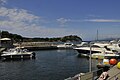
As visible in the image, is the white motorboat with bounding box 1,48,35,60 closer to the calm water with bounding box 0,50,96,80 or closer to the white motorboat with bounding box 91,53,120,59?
the calm water with bounding box 0,50,96,80

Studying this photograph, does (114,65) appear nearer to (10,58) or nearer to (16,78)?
(16,78)

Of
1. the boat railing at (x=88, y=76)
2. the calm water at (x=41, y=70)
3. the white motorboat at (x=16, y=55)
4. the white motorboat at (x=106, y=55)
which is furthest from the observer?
the white motorboat at (x=16, y=55)

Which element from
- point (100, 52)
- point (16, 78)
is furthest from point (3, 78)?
point (100, 52)

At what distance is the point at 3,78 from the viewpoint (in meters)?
39.2

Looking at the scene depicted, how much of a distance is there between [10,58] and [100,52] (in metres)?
25.0

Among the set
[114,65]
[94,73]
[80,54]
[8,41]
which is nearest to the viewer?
[94,73]

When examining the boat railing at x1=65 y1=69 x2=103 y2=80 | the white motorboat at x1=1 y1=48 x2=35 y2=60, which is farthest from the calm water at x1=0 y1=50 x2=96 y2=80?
the boat railing at x1=65 y1=69 x2=103 y2=80

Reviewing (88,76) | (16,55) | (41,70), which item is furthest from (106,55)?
(88,76)

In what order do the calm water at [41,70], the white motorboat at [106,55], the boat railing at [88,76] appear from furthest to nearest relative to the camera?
the white motorboat at [106,55] → the calm water at [41,70] → the boat railing at [88,76]

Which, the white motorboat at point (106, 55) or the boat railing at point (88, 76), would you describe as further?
the white motorboat at point (106, 55)

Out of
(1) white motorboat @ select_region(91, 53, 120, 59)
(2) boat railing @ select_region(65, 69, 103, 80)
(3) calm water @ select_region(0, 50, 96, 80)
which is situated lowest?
(3) calm water @ select_region(0, 50, 96, 80)

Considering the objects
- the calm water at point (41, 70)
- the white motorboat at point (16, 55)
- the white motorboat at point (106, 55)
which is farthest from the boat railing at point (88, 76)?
the white motorboat at point (16, 55)

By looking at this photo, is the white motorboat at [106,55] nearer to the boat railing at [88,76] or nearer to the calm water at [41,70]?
the calm water at [41,70]

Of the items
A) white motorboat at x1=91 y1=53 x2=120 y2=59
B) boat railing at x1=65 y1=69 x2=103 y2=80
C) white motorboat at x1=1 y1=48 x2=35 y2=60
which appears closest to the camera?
boat railing at x1=65 y1=69 x2=103 y2=80
